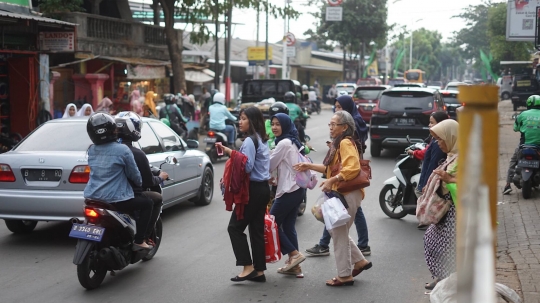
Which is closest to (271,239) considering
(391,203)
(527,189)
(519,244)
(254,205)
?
(254,205)

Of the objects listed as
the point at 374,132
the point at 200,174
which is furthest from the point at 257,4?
the point at 200,174

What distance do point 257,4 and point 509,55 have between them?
30332 millimetres

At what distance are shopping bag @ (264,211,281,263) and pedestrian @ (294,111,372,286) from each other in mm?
579

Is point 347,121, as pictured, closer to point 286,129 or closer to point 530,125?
point 286,129

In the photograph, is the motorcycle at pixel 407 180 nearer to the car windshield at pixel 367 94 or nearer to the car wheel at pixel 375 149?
the car wheel at pixel 375 149

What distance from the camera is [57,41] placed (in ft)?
58.9

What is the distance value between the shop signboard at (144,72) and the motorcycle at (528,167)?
15404mm

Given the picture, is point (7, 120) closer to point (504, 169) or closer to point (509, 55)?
point (504, 169)

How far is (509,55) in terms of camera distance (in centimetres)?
4894

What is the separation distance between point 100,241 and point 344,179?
226cm

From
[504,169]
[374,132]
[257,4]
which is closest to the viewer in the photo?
[504,169]

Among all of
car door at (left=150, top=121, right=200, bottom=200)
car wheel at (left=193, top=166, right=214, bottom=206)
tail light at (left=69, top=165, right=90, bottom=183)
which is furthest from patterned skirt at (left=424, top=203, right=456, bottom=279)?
car wheel at (left=193, top=166, right=214, bottom=206)

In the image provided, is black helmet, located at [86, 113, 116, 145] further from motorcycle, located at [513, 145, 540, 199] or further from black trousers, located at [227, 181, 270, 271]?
motorcycle, located at [513, 145, 540, 199]

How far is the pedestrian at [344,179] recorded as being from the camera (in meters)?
6.53
